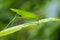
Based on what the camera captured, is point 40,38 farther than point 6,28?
Yes

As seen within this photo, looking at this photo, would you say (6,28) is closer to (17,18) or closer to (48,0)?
(17,18)

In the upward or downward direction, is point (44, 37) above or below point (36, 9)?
below

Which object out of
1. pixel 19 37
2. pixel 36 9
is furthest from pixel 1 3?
pixel 19 37

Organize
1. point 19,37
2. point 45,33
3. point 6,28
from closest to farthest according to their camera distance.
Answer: point 6,28
point 19,37
point 45,33

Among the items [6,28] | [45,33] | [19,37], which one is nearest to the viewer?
[6,28]

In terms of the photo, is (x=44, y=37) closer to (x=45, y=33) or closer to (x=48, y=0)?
(x=45, y=33)

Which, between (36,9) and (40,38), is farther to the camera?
(36,9)

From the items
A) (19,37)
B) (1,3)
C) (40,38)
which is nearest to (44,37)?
(40,38)

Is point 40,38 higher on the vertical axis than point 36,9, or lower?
lower
